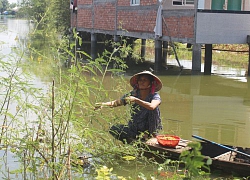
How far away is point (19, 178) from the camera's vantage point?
5414mm

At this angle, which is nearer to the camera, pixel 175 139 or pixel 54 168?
pixel 54 168

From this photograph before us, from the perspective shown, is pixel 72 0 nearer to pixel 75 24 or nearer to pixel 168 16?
pixel 75 24

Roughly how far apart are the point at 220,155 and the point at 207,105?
16.0 feet

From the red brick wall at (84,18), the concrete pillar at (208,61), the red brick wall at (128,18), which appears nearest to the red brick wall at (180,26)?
the red brick wall at (128,18)

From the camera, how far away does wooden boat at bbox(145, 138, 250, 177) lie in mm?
5367

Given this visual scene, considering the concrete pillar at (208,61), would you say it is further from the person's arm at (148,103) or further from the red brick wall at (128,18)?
the person's arm at (148,103)

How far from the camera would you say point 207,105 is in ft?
34.4

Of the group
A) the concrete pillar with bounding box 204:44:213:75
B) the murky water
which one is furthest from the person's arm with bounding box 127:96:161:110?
the concrete pillar with bounding box 204:44:213:75

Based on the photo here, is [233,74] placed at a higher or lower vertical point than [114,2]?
lower

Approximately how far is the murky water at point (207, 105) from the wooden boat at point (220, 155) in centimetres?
51

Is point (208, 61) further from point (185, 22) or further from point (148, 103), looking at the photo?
point (148, 103)

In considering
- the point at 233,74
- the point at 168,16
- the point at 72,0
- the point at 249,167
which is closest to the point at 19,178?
the point at 249,167

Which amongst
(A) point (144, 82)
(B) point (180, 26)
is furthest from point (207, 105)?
(A) point (144, 82)

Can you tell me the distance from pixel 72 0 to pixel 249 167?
71.8ft
